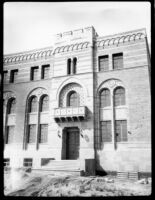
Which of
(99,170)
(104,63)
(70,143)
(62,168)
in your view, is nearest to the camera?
(62,168)

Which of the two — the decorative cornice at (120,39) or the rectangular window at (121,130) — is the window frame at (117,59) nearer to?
the decorative cornice at (120,39)

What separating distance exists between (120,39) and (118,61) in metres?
2.17

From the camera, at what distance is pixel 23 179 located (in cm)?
1507

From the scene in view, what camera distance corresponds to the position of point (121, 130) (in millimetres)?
18828

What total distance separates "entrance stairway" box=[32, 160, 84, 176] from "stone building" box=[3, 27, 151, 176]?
0.09 meters

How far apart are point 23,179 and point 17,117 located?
934 centimetres

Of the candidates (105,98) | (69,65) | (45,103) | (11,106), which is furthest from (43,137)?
(69,65)

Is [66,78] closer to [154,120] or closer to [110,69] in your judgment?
[110,69]

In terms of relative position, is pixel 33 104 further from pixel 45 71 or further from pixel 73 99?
pixel 73 99

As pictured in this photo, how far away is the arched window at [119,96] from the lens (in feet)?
63.8

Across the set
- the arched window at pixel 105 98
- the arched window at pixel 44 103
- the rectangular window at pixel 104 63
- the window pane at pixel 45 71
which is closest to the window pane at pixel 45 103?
the arched window at pixel 44 103

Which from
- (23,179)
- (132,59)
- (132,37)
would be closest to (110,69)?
(132,59)

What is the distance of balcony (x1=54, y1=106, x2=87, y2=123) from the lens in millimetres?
19438

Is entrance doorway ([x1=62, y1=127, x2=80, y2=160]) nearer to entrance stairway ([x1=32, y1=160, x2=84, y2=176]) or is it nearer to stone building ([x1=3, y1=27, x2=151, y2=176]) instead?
stone building ([x1=3, y1=27, x2=151, y2=176])
